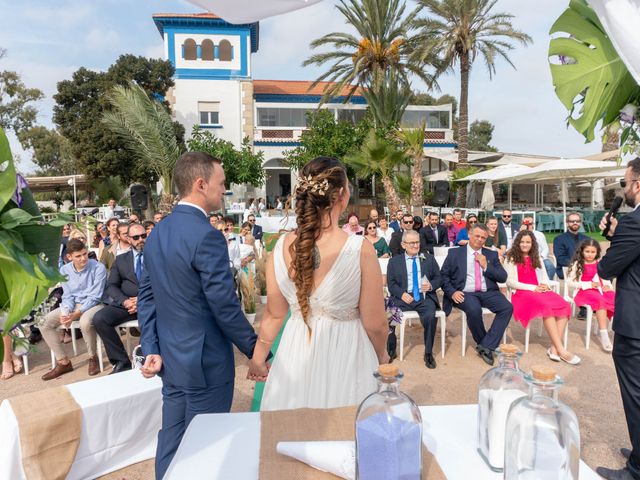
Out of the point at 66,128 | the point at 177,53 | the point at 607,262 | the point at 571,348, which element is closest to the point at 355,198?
the point at 177,53

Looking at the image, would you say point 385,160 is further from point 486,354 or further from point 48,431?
point 48,431

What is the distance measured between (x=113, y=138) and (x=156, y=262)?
23017mm

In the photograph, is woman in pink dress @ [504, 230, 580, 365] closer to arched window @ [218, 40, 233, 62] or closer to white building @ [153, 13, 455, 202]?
white building @ [153, 13, 455, 202]

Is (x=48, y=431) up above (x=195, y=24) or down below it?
below

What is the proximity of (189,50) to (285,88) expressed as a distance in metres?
8.08

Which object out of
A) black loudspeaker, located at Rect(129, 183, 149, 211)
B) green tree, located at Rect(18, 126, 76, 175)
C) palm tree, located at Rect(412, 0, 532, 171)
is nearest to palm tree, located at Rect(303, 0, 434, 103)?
palm tree, located at Rect(412, 0, 532, 171)

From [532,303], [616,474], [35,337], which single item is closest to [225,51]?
[35,337]

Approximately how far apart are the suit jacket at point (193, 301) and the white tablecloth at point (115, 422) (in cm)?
105

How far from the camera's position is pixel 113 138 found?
2286 cm

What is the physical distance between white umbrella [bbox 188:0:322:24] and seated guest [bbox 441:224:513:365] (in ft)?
16.0

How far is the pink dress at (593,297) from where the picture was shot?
6.00 m

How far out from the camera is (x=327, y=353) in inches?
95.0

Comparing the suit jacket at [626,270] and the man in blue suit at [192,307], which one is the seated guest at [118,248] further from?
the suit jacket at [626,270]

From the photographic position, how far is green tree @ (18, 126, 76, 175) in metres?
39.9
